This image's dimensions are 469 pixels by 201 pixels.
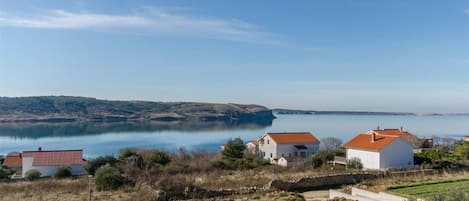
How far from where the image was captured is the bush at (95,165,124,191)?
2083 centimetres

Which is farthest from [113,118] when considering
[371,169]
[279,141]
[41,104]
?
[371,169]

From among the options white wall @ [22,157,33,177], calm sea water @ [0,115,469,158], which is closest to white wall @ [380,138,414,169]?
white wall @ [22,157,33,177]

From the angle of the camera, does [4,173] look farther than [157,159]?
No

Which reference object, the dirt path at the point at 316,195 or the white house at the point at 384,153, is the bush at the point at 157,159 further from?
the white house at the point at 384,153

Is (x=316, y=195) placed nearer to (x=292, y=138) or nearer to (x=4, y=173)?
(x=292, y=138)

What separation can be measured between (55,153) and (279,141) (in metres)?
16.1

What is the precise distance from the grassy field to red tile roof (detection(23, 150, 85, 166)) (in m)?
18.1

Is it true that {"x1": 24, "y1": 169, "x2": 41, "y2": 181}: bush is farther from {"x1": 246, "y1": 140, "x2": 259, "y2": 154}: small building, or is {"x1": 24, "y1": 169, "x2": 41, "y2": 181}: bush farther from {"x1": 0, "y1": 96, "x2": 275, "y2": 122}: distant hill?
{"x1": 0, "y1": 96, "x2": 275, "y2": 122}: distant hill

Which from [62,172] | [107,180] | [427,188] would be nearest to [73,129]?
[62,172]

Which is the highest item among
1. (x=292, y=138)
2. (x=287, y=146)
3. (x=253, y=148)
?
(x=292, y=138)

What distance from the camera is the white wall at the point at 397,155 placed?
28453 mm

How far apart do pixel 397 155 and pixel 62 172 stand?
19.9m

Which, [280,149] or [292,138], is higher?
[292,138]

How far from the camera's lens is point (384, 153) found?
28.4 metres
